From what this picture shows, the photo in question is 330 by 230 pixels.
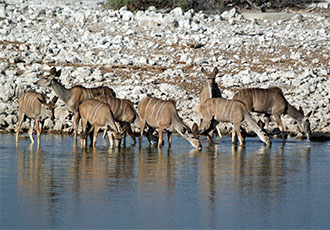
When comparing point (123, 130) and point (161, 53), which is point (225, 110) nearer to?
point (123, 130)

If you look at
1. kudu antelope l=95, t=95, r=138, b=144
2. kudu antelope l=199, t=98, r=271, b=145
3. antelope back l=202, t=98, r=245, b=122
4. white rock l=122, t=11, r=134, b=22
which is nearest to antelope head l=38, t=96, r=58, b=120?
kudu antelope l=95, t=95, r=138, b=144

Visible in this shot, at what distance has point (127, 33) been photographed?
22859mm

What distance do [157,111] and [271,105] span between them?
121 inches

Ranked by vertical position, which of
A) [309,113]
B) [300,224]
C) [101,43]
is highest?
[101,43]

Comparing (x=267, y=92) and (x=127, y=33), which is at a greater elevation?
(x=127, y=33)

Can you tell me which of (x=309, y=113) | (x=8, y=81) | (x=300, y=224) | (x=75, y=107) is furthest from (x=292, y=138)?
(x=300, y=224)

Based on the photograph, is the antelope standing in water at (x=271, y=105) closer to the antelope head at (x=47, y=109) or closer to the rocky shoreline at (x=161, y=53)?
the rocky shoreline at (x=161, y=53)

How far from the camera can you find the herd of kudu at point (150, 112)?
14.9 metres

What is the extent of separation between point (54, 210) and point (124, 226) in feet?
3.45

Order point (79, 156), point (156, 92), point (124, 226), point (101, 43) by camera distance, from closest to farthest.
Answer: point (124, 226) < point (79, 156) < point (156, 92) < point (101, 43)

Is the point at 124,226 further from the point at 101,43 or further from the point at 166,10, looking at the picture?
the point at 166,10

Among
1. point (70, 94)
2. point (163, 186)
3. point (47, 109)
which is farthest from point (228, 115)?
point (163, 186)

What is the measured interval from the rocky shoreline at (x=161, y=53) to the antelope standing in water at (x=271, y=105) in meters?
0.65

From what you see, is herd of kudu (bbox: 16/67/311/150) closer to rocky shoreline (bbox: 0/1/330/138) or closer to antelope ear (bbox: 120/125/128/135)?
antelope ear (bbox: 120/125/128/135)
